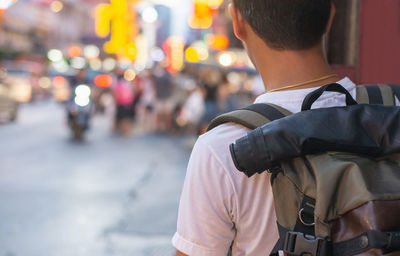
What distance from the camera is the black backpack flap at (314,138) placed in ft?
3.91

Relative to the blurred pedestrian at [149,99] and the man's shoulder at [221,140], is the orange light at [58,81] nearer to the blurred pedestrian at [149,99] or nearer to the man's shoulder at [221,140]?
the blurred pedestrian at [149,99]

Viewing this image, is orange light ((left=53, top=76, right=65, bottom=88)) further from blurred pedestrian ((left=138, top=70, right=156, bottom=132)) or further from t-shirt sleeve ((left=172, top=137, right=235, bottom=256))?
t-shirt sleeve ((left=172, top=137, right=235, bottom=256))

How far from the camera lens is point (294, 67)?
1409 mm

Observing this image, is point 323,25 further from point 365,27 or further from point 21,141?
point 21,141

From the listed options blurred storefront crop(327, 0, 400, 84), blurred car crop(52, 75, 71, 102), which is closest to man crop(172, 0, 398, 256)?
blurred storefront crop(327, 0, 400, 84)

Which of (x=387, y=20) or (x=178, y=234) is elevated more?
(x=387, y=20)

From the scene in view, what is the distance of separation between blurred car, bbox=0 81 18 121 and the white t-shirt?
16.4 m

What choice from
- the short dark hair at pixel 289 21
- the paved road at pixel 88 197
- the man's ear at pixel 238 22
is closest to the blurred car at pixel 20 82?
the paved road at pixel 88 197

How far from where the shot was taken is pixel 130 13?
41000 millimetres

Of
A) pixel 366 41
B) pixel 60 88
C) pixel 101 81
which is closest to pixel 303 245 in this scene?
pixel 366 41

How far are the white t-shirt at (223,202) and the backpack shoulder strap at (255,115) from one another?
3cm

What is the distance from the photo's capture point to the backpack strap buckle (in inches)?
43.7

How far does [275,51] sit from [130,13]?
40.9 m

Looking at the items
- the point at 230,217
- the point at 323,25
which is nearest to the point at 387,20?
the point at 323,25
